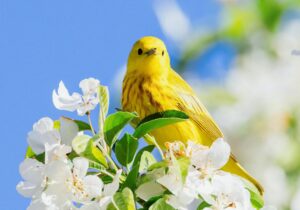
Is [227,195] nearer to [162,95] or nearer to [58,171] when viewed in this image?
[58,171]

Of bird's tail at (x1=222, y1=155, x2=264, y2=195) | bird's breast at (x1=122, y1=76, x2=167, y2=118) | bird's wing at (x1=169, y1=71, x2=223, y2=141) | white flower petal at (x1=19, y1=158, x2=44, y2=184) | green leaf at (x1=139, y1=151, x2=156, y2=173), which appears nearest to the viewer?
white flower petal at (x1=19, y1=158, x2=44, y2=184)

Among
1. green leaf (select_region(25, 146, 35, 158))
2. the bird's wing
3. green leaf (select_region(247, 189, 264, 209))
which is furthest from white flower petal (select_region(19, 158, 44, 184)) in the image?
the bird's wing

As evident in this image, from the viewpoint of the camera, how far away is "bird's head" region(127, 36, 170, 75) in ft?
17.6

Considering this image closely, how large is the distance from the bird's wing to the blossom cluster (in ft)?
7.86

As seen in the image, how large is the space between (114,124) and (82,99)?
0.41ft

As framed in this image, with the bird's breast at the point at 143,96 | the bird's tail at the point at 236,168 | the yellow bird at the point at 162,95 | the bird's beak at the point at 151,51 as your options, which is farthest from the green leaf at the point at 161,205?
the bird's beak at the point at 151,51

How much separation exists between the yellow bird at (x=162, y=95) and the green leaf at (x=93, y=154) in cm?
237

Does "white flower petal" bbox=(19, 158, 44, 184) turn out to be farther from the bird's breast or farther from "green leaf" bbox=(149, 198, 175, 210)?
the bird's breast

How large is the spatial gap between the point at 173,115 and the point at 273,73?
157cm

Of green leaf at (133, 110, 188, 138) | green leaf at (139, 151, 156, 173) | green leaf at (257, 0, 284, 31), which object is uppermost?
green leaf at (257, 0, 284, 31)

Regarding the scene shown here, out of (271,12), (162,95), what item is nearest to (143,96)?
(162,95)

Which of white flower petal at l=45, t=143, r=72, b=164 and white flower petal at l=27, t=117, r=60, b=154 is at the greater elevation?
white flower petal at l=27, t=117, r=60, b=154

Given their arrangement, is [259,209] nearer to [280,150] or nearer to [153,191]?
[153,191]

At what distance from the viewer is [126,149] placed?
2641 mm
